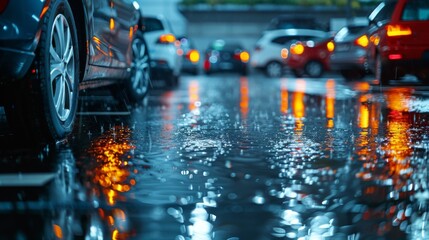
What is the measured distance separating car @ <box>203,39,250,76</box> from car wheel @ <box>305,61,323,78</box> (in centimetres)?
588

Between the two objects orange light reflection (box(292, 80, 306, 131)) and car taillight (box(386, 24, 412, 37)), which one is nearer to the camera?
orange light reflection (box(292, 80, 306, 131))

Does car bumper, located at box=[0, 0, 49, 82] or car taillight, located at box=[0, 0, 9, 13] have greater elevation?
car taillight, located at box=[0, 0, 9, 13]

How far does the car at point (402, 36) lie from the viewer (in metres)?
11.0

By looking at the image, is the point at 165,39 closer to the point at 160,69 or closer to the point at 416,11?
the point at 160,69

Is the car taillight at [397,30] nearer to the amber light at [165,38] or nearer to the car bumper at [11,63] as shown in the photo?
the amber light at [165,38]

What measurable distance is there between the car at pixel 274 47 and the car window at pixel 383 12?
44.8ft

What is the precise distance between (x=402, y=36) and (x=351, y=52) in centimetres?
631

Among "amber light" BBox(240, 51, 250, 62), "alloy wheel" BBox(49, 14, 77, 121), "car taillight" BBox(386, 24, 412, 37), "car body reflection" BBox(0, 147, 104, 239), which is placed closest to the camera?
"car body reflection" BBox(0, 147, 104, 239)

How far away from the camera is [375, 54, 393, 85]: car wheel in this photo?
38.9 feet

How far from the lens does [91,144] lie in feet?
18.8

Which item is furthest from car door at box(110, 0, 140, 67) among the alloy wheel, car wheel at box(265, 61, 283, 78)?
car wheel at box(265, 61, 283, 78)

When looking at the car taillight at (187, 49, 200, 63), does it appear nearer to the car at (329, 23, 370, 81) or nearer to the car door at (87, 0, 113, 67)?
the car at (329, 23, 370, 81)

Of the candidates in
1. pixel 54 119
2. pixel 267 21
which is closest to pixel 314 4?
pixel 267 21

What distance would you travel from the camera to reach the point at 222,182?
13.8ft
